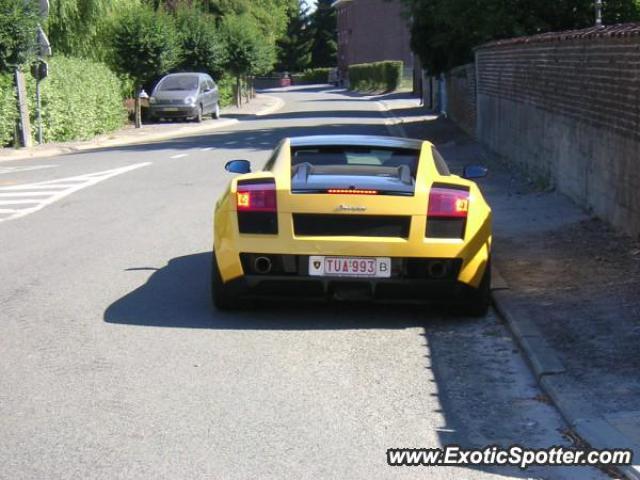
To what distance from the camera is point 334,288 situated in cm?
750

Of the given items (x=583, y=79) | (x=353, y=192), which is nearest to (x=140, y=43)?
(x=583, y=79)

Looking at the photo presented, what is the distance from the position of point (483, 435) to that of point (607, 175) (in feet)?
22.8

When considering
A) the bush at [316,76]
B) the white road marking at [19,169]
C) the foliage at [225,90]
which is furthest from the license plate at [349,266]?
the bush at [316,76]

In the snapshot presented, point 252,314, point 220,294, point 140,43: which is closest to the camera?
point 220,294

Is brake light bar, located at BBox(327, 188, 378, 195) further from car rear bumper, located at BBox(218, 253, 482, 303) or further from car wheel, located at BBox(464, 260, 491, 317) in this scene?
car wheel, located at BBox(464, 260, 491, 317)

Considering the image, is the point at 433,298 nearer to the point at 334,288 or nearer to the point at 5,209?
the point at 334,288

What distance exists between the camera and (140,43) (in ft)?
132

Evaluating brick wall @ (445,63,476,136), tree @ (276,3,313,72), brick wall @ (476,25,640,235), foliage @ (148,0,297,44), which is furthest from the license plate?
tree @ (276,3,313,72)

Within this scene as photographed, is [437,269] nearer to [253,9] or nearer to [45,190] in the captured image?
[45,190]

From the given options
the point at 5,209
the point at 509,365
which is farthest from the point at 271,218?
the point at 5,209

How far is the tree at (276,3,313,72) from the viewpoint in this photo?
142500mm

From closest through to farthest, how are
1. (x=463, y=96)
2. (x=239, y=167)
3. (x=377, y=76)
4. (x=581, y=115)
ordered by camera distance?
1. (x=239, y=167)
2. (x=581, y=115)
3. (x=463, y=96)
4. (x=377, y=76)

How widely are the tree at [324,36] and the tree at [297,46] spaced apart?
107cm

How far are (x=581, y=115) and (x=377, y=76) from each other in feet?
248
